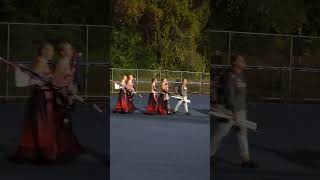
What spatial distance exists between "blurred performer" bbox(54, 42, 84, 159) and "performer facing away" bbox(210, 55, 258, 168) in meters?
0.92

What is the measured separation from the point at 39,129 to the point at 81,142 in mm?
285

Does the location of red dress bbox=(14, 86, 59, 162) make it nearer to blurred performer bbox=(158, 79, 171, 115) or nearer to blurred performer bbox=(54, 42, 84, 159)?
blurred performer bbox=(54, 42, 84, 159)

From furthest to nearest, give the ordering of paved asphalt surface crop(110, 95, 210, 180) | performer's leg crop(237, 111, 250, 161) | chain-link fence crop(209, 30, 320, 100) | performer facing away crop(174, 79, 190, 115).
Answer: performer's leg crop(237, 111, 250, 161)
chain-link fence crop(209, 30, 320, 100)
paved asphalt surface crop(110, 95, 210, 180)
performer facing away crop(174, 79, 190, 115)

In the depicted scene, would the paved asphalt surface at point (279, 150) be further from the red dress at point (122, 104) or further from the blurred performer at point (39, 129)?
the blurred performer at point (39, 129)

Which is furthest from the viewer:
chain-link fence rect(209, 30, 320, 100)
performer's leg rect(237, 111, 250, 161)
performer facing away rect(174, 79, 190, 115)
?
performer's leg rect(237, 111, 250, 161)

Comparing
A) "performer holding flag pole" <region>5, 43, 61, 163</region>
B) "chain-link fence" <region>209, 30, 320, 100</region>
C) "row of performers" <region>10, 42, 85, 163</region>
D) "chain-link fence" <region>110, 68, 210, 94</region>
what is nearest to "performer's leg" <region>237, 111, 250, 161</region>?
"chain-link fence" <region>209, 30, 320, 100</region>

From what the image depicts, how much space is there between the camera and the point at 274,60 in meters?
4.11

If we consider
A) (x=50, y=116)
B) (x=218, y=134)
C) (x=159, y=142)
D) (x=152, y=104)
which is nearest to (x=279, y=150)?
(x=218, y=134)

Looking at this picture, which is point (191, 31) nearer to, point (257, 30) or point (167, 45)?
point (167, 45)

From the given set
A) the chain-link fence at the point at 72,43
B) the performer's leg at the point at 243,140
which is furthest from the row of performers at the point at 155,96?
the performer's leg at the point at 243,140

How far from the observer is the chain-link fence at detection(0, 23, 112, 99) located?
3.90 metres

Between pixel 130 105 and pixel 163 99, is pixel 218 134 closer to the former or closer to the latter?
pixel 163 99

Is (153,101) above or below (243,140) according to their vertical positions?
above

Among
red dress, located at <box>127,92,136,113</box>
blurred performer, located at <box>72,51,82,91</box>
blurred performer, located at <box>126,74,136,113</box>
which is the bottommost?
red dress, located at <box>127,92,136,113</box>
